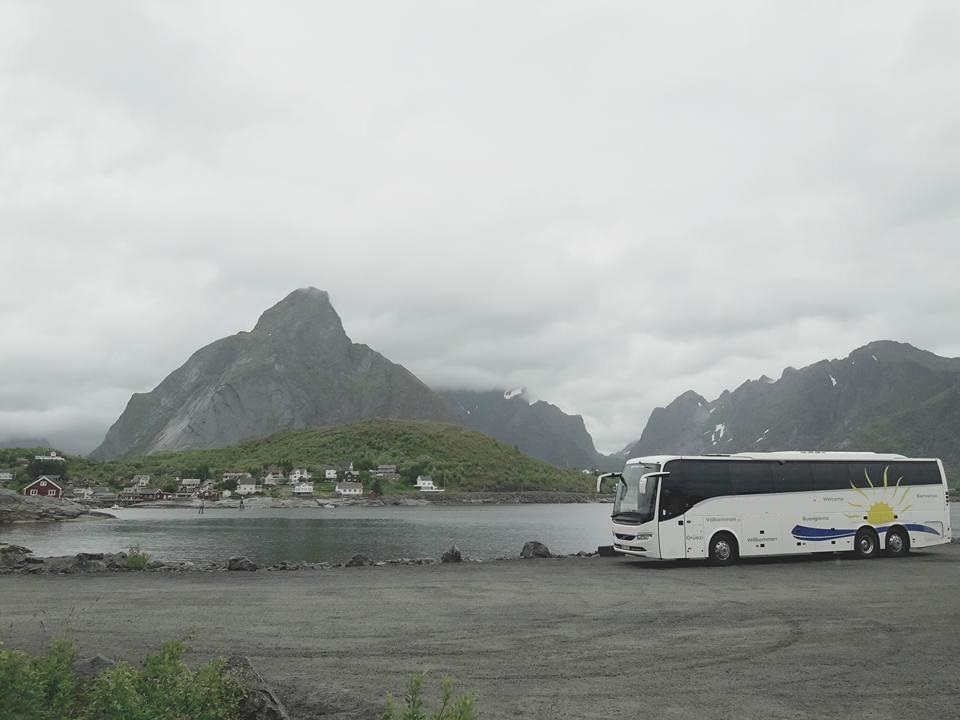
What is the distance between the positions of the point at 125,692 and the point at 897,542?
34.3 meters

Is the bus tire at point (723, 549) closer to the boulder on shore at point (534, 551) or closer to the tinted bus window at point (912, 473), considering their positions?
the tinted bus window at point (912, 473)

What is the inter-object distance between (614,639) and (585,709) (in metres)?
4.99

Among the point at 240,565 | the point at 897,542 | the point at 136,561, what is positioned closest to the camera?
the point at 136,561

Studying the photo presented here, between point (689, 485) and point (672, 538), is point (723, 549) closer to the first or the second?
point (672, 538)

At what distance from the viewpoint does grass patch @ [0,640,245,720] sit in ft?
Answer: 24.2

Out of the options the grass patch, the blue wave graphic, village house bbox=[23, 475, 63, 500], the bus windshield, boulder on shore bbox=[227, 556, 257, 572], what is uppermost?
the bus windshield

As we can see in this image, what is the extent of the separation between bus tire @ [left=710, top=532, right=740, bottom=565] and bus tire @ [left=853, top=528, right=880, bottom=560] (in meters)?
6.00

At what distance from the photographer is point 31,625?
1644cm

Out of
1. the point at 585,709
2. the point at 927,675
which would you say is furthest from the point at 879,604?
the point at 585,709

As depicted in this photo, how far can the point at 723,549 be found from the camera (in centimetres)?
2977

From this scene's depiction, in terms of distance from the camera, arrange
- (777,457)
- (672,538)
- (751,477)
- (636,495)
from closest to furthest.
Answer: (672,538)
(636,495)
(751,477)
(777,457)

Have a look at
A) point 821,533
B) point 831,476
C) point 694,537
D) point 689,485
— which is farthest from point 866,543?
point 689,485

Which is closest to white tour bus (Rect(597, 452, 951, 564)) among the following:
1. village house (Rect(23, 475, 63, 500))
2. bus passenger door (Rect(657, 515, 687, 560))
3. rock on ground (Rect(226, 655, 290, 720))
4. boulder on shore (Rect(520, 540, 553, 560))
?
bus passenger door (Rect(657, 515, 687, 560))

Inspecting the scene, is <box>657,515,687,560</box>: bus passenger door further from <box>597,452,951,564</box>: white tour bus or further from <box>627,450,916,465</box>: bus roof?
<box>627,450,916,465</box>: bus roof
